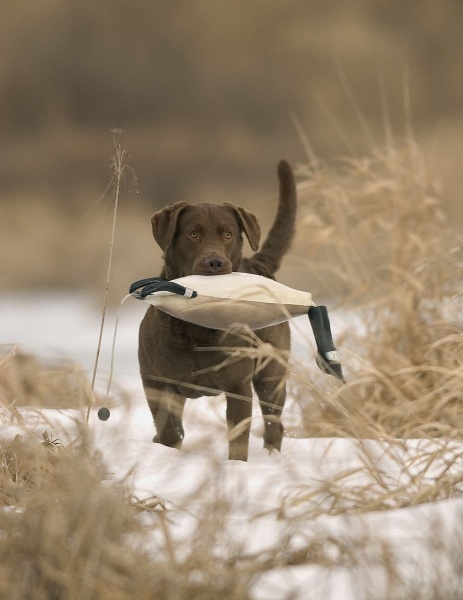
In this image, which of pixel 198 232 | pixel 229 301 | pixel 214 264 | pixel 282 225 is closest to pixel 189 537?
pixel 229 301

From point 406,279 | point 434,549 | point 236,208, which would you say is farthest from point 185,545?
point 406,279

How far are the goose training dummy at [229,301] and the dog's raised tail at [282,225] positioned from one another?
1206mm

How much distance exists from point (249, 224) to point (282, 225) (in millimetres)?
738

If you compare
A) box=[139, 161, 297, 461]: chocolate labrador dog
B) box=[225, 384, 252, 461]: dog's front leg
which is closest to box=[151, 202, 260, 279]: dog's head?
box=[139, 161, 297, 461]: chocolate labrador dog

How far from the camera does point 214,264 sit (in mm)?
3527

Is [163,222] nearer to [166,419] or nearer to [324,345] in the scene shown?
[166,419]

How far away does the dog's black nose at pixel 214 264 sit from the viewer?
3.53m

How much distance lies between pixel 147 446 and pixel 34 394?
2.38m

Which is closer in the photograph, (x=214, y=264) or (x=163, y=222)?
(x=214, y=264)

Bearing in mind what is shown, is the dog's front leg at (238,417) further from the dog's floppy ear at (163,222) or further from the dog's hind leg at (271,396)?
the dog's floppy ear at (163,222)

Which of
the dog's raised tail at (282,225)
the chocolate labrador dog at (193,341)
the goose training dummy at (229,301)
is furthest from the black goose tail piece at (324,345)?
the dog's raised tail at (282,225)

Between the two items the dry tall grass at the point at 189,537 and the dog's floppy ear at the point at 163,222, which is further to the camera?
the dog's floppy ear at the point at 163,222

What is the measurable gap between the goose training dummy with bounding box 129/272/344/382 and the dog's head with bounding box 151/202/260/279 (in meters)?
0.31

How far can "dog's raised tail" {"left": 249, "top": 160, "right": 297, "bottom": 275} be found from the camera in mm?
4617
